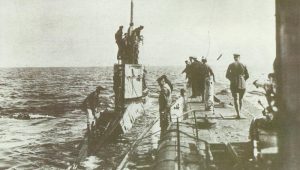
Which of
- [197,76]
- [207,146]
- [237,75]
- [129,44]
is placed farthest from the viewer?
[129,44]

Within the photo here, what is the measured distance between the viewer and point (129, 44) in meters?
17.4

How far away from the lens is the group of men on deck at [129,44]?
16722 millimetres

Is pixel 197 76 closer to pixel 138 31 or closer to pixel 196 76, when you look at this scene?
pixel 196 76

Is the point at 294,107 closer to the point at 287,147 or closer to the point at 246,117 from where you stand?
the point at 287,147

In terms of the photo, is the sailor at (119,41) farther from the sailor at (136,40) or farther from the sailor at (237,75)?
the sailor at (237,75)

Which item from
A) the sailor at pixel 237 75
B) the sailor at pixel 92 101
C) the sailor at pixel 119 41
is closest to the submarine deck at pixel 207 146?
the sailor at pixel 237 75

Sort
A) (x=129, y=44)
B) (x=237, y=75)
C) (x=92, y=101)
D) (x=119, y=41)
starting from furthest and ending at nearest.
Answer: (x=129, y=44) < (x=119, y=41) < (x=92, y=101) < (x=237, y=75)

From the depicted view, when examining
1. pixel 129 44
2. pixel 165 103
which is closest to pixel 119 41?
pixel 129 44

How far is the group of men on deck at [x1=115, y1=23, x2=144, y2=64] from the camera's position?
54.9ft

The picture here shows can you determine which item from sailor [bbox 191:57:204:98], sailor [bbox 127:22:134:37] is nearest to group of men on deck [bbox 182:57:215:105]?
sailor [bbox 191:57:204:98]

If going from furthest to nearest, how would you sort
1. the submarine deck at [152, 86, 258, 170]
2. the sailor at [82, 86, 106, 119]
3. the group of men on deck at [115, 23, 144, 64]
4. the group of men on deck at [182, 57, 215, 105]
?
the group of men on deck at [115, 23, 144, 64], the group of men on deck at [182, 57, 215, 105], the sailor at [82, 86, 106, 119], the submarine deck at [152, 86, 258, 170]

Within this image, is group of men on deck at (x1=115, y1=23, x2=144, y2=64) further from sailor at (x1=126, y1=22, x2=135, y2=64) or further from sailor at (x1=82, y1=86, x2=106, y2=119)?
sailor at (x1=82, y1=86, x2=106, y2=119)

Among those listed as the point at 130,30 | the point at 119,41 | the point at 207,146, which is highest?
the point at 130,30

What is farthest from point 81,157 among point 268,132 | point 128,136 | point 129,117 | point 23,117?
point 23,117
